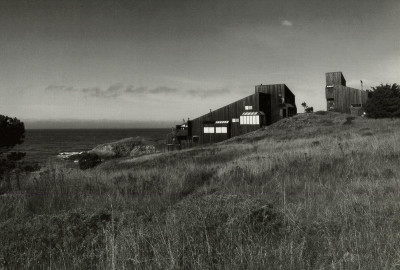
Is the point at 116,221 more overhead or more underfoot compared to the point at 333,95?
more underfoot

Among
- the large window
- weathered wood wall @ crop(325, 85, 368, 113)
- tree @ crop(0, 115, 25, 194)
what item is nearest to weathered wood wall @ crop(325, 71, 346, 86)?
weathered wood wall @ crop(325, 85, 368, 113)

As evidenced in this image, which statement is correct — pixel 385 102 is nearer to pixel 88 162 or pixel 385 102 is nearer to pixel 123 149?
pixel 88 162

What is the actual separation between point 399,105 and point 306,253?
4156 centimetres

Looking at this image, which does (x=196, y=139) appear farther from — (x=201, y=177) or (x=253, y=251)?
(x=253, y=251)

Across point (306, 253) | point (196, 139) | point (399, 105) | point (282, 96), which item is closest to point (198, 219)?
point (306, 253)

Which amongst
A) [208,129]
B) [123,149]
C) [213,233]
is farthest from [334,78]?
[213,233]

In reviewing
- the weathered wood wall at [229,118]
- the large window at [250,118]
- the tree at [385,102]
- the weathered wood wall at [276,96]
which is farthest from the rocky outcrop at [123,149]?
the tree at [385,102]

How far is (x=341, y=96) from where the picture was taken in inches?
2023

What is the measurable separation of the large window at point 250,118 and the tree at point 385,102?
1424 centimetres

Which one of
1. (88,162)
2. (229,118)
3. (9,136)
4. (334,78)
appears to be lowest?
(88,162)

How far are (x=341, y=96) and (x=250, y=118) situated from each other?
50.2 feet

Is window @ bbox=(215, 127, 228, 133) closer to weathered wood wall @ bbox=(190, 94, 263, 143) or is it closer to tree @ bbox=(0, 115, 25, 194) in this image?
weathered wood wall @ bbox=(190, 94, 263, 143)

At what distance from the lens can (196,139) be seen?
165 ft

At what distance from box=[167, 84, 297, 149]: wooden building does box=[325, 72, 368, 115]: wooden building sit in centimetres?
657
